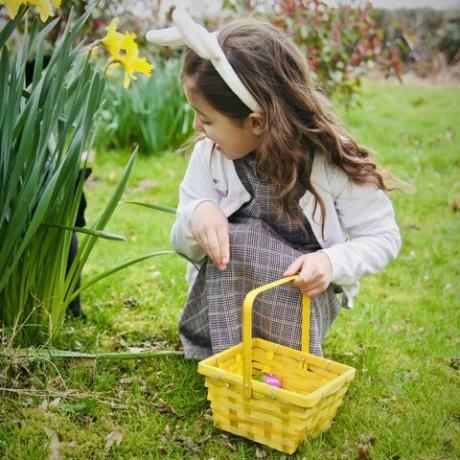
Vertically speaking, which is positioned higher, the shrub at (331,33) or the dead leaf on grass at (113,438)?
the shrub at (331,33)

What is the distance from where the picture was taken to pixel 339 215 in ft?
6.84

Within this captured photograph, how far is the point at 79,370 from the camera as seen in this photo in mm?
2023

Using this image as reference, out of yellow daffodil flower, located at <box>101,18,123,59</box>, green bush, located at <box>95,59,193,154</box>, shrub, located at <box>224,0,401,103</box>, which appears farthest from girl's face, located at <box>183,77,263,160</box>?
green bush, located at <box>95,59,193,154</box>

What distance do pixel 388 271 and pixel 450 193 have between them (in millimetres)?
1248

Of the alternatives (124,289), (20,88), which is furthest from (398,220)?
(20,88)

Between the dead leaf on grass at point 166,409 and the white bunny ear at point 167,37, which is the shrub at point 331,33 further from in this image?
the dead leaf on grass at point 166,409

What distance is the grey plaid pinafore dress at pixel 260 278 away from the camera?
1.94 metres

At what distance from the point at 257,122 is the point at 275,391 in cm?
73

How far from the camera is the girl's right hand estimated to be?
1900 mm

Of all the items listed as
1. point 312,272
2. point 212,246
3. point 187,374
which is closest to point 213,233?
point 212,246

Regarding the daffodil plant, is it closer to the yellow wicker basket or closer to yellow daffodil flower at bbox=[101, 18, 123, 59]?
yellow daffodil flower at bbox=[101, 18, 123, 59]

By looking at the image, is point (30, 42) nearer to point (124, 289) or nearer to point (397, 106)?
point (124, 289)

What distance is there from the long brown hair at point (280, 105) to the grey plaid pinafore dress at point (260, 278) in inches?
2.8

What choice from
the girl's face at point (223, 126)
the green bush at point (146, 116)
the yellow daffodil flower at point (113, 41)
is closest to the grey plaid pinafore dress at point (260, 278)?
the girl's face at point (223, 126)
